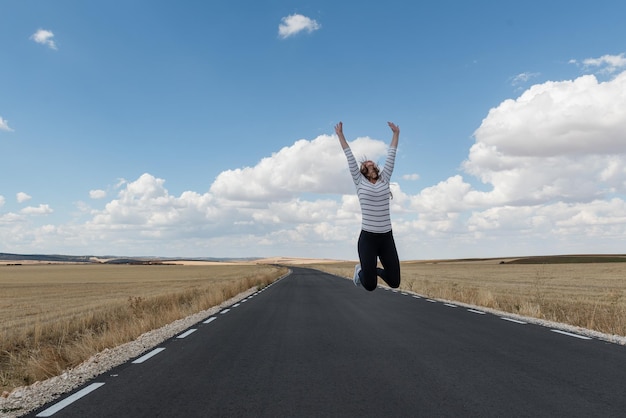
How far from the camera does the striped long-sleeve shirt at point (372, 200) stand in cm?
615

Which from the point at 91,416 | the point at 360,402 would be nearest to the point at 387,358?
the point at 360,402

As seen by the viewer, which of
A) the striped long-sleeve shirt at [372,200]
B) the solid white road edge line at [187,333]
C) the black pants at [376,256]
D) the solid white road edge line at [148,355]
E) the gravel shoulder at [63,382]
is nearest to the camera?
the gravel shoulder at [63,382]

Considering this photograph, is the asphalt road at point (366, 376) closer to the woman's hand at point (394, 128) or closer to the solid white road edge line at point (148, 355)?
the solid white road edge line at point (148, 355)

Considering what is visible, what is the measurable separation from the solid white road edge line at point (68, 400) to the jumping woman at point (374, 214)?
10.7 ft

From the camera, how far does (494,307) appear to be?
15.8 metres

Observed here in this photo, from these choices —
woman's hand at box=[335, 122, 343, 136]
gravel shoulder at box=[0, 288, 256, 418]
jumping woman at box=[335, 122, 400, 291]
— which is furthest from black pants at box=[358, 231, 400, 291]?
gravel shoulder at box=[0, 288, 256, 418]

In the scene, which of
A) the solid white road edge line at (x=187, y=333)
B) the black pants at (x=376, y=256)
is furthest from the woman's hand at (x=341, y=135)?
the solid white road edge line at (x=187, y=333)

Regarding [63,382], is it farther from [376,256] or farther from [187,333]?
[187,333]

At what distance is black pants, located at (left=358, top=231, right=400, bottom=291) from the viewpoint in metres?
6.28

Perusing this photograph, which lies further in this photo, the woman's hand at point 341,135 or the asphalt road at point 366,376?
the woman's hand at point 341,135

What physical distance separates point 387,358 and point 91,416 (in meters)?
3.71

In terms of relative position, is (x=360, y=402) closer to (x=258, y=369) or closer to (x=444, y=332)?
(x=258, y=369)

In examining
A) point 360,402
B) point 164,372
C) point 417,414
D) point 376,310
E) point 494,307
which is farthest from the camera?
point 494,307

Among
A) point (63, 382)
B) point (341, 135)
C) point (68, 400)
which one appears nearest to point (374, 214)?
point (341, 135)
